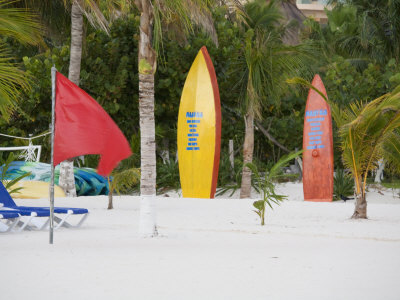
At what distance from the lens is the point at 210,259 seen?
6.66m

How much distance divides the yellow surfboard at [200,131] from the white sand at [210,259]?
3.81m

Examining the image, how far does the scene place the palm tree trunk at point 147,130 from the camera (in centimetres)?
848

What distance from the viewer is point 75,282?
209 inches

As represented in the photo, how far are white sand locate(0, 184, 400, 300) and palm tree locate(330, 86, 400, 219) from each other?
80 centimetres

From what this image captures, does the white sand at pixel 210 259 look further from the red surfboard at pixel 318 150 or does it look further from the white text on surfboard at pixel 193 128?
the white text on surfboard at pixel 193 128

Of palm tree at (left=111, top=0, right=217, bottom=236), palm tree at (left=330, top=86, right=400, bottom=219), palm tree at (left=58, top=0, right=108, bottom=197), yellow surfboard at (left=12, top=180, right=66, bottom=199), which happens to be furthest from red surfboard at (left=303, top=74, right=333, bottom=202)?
palm tree at (left=111, top=0, right=217, bottom=236)

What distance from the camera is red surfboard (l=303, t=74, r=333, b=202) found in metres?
15.1

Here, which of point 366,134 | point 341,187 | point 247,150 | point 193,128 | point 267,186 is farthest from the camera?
point 341,187

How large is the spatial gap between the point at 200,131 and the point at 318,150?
2656 mm

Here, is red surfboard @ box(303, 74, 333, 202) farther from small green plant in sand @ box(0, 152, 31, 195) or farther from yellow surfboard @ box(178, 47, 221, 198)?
small green plant in sand @ box(0, 152, 31, 195)

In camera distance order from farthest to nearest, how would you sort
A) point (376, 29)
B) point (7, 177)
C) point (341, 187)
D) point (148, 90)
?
point (376, 29), point (341, 187), point (7, 177), point (148, 90)

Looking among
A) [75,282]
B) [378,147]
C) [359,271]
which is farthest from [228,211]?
[75,282]

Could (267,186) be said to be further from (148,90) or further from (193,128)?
(193,128)

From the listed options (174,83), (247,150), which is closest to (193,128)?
(247,150)
